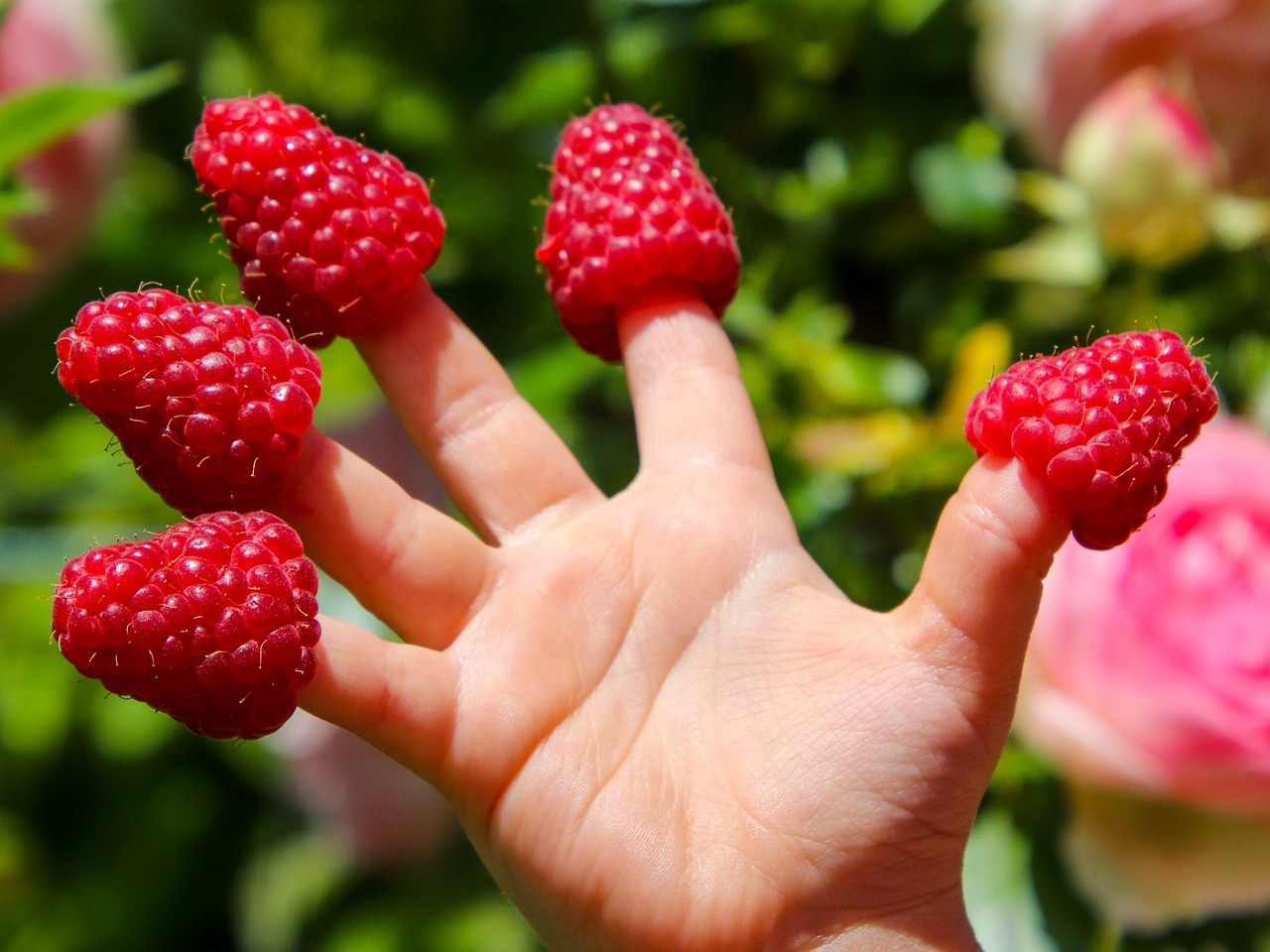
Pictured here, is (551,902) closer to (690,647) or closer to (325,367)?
(690,647)

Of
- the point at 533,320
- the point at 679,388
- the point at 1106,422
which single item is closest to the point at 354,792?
the point at 533,320

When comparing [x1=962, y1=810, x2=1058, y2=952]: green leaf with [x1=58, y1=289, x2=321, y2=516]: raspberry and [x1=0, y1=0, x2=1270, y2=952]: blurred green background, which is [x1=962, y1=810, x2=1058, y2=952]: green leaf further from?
[x1=58, y1=289, x2=321, y2=516]: raspberry

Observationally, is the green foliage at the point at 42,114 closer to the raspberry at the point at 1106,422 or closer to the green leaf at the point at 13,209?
the green leaf at the point at 13,209

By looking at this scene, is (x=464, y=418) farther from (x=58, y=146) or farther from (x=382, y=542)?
(x=58, y=146)

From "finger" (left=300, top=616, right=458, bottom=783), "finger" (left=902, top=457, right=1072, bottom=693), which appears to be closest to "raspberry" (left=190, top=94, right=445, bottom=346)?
"finger" (left=300, top=616, right=458, bottom=783)

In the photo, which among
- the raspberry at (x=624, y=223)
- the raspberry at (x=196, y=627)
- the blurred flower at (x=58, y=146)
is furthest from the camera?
the blurred flower at (x=58, y=146)

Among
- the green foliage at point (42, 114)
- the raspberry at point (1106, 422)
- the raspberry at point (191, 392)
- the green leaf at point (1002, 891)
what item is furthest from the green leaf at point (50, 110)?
the green leaf at point (1002, 891)
